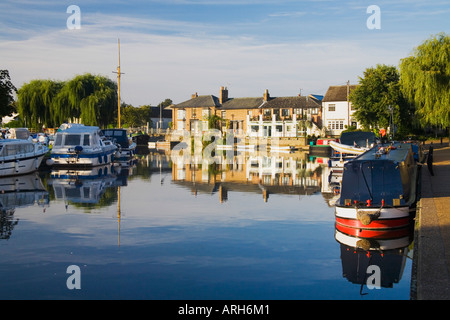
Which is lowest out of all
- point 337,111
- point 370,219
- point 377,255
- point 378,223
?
point 377,255

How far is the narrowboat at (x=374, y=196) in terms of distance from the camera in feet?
53.5

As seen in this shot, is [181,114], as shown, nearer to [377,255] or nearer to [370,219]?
[370,219]

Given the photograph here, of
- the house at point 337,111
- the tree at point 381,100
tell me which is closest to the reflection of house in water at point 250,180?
the tree at point 381,100

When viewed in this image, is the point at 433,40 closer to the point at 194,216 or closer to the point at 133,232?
the point at 194,216

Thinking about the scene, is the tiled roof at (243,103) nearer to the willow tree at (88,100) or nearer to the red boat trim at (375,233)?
the willow tree at (88,100)

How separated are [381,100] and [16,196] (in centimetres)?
5350

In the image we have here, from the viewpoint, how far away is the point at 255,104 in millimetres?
101750

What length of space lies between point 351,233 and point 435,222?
8.59 feet

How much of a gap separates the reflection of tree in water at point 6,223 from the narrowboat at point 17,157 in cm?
1292

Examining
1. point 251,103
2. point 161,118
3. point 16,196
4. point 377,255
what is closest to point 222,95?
point 251,103

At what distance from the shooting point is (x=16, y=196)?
2541cm

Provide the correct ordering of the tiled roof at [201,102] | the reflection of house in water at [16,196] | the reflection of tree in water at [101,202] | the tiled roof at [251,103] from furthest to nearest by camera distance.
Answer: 1. the tiled roof at [201,102]
2. the tiled roof at [251,103]
3. the reflection of tree in water at [101,202]
4. the reflection of house in water at [16,196]

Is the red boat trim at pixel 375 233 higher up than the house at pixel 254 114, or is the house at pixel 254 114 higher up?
the house at pixel 254 114

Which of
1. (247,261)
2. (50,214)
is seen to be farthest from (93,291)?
(50,214)
